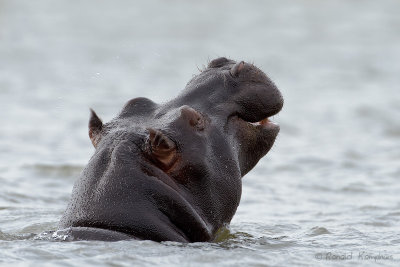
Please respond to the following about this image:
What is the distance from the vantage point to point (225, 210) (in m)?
6.58

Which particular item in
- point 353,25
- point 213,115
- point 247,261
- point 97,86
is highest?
point 353,25

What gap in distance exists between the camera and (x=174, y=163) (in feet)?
20.6

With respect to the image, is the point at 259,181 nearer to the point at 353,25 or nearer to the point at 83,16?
the point at 353,25

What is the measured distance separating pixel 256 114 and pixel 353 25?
22.9 meters

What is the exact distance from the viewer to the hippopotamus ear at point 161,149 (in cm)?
614

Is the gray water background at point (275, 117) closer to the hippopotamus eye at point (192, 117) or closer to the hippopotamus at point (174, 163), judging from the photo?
the hippopotamus at point (174, 163)

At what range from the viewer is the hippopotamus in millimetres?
6195

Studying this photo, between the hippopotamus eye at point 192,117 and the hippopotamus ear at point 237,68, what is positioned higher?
the hippopotamus ear at point 237,68

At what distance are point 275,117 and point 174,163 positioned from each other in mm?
10019

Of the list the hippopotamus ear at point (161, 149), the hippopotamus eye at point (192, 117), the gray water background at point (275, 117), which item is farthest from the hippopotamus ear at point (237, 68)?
the gray water background at point (275, 117)

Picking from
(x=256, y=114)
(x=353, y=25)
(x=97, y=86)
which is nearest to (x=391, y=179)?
(x=256, y=114)

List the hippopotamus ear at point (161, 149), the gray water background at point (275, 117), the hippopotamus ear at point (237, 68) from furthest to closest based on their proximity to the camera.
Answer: the gray water background at point (275, 117) → the hippopotamus ear at point (237, 68) → the hippopotamus ear at point (161, 149)

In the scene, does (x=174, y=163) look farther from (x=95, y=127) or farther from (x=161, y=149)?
(x=95, y=127)

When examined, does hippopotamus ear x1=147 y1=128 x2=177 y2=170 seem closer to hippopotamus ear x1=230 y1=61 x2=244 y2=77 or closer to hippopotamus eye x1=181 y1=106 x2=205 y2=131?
hippopotamus eye x1=181 y1=106 x2=205 y2=131
